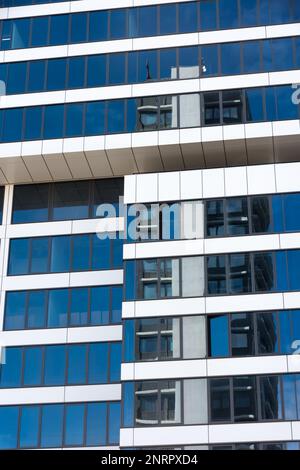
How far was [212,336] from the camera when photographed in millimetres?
33344

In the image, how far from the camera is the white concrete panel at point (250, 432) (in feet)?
102

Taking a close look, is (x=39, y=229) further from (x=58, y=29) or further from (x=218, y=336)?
(x=218, y=336)

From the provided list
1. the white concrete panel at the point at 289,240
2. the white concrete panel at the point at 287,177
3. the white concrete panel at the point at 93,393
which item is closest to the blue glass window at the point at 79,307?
the white concrete panel at the point at 93,393

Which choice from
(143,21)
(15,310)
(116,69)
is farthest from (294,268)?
(143,21)

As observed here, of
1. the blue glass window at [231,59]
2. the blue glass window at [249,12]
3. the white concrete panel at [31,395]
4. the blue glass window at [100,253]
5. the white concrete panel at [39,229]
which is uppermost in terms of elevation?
the blue glass window at [249,12]

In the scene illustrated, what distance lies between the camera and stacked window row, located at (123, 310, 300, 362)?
32825mm

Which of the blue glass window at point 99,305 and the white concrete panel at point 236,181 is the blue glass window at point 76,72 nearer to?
the white concrete panel at point 236,181

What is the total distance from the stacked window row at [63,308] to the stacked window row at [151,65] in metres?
10.5

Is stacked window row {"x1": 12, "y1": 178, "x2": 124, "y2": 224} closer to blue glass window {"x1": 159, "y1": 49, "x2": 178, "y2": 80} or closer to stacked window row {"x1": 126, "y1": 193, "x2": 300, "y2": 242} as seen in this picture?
stacked window row {"x1": 126, "y1": 193, "x2": 300, "y2": 242}

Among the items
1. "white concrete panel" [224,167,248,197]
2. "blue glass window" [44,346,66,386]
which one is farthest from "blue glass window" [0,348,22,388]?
"white concrete panel" [224,167,248,197]

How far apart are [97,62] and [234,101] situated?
297 inches

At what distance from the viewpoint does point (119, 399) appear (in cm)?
3619

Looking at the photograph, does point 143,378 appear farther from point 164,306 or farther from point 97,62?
point 97,62

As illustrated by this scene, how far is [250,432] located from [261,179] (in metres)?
11.3
